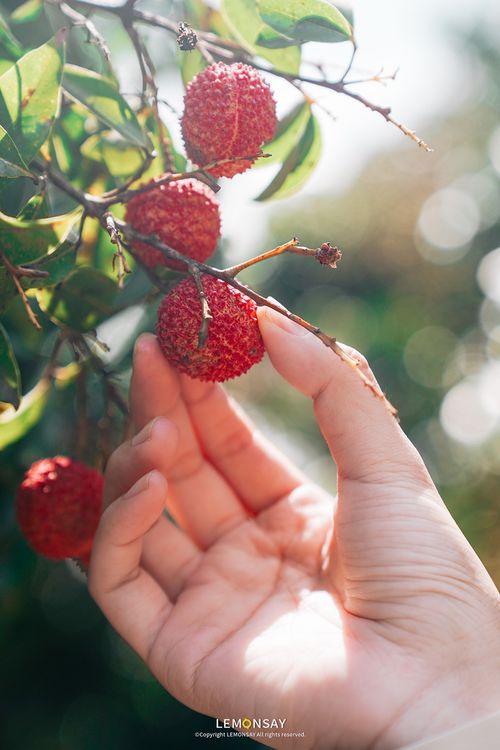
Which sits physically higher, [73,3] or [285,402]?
[73,3]

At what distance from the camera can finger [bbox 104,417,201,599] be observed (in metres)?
0.68

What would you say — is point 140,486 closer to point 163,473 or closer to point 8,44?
point 163,473

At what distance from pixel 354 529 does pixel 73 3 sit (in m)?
0.58

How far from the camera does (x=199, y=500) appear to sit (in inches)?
35.4

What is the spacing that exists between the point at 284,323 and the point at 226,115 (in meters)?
0.19

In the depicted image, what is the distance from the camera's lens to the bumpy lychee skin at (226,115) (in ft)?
2.08

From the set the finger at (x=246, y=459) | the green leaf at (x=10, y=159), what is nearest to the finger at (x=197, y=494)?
the finger at (x=246, y=459)

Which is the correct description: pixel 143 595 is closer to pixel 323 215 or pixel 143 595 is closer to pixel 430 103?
pixel 430 103

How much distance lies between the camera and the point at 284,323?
617 mm

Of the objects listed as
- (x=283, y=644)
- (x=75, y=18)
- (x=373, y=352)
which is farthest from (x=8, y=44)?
(x=373, y=352)

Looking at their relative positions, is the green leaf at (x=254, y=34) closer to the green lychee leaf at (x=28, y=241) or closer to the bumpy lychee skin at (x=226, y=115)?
the bumpy lychee skin at (x=226, y=115)

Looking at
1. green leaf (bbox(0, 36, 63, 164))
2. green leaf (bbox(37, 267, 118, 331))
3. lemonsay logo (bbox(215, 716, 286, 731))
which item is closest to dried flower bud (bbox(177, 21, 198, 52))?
green leaf (bbox(0, 36, 63, 164))

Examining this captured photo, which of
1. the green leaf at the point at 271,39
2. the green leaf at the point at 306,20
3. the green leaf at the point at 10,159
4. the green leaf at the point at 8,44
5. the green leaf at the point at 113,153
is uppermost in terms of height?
the green leaf at the point at 306,20

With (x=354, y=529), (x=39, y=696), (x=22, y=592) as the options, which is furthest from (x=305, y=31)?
(x=39, y=696)
